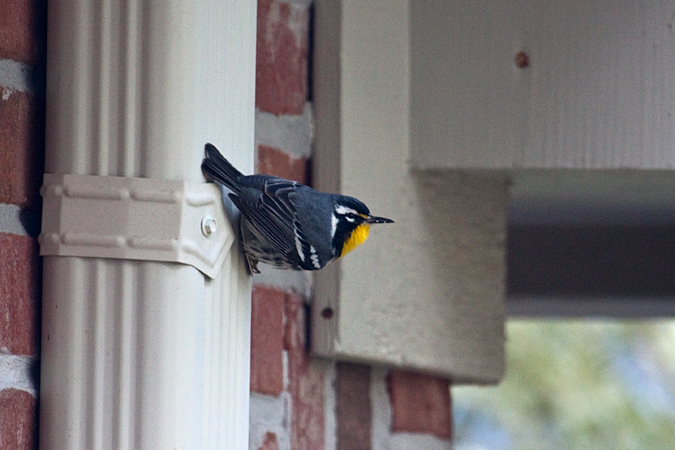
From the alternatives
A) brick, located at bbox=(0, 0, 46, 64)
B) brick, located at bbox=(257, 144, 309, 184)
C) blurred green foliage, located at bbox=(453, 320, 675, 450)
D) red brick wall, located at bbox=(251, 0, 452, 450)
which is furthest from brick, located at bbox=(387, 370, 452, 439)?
blurred green foliage, located at bbox=(453, 320, 675, 450)

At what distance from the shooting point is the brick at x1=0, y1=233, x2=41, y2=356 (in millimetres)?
993

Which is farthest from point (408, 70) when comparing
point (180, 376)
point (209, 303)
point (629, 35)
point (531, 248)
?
point (531, 248)

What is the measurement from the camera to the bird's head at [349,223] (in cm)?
148

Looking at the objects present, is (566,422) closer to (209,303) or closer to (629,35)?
(629,35)

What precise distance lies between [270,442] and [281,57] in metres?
0.59

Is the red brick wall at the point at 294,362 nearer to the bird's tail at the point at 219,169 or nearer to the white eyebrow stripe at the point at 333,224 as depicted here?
the white eyebrow stripe at the point at 333,224

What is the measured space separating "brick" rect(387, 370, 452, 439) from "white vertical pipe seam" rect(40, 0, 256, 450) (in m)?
0.54

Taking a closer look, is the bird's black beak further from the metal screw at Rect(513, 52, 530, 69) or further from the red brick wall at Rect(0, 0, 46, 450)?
the red brick wall at Rect(0, 0, 46, 450)

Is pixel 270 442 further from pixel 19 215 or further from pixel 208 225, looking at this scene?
pixel 19 215

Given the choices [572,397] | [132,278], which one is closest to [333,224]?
[132,278]

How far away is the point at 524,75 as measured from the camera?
158 cm

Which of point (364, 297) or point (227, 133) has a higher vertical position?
point (227, 133)

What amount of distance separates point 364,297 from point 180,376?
56cm

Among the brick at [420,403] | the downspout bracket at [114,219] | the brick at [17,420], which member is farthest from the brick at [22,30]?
the brick at [420,403]
